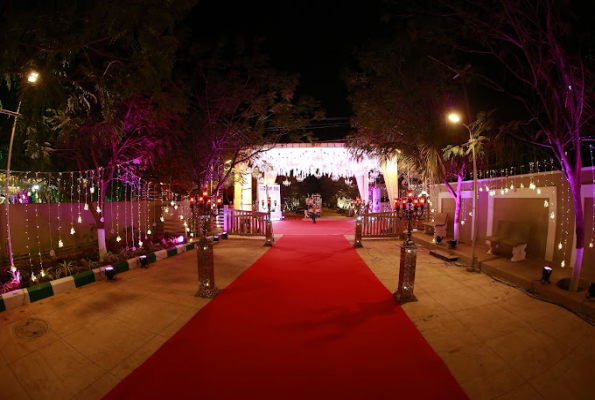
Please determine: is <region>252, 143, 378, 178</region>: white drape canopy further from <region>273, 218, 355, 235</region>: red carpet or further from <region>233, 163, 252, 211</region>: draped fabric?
<region>273, 218, 355, 235</region>: red carpet

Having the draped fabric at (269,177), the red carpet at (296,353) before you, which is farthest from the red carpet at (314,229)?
the red carpet at (296,353)

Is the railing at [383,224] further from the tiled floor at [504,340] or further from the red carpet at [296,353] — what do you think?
the red carpet at [296,353]

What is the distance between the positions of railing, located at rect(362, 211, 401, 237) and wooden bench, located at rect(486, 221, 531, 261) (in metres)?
4.22

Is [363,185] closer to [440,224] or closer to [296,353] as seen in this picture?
[440,224]

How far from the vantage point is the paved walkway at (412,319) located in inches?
113

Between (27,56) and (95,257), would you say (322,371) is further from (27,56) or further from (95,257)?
(95,257)

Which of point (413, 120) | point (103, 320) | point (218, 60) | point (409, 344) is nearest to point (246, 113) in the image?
point (218, 60)

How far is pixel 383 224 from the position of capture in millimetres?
11953

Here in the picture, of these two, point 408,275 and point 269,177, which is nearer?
point 408,275

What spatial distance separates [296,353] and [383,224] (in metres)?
9.36

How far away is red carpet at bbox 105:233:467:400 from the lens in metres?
2.77

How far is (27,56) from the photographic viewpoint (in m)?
3.68

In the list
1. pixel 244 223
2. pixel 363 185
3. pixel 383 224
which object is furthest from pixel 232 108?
pixel 363 185

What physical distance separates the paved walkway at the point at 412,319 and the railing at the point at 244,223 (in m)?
6.35
